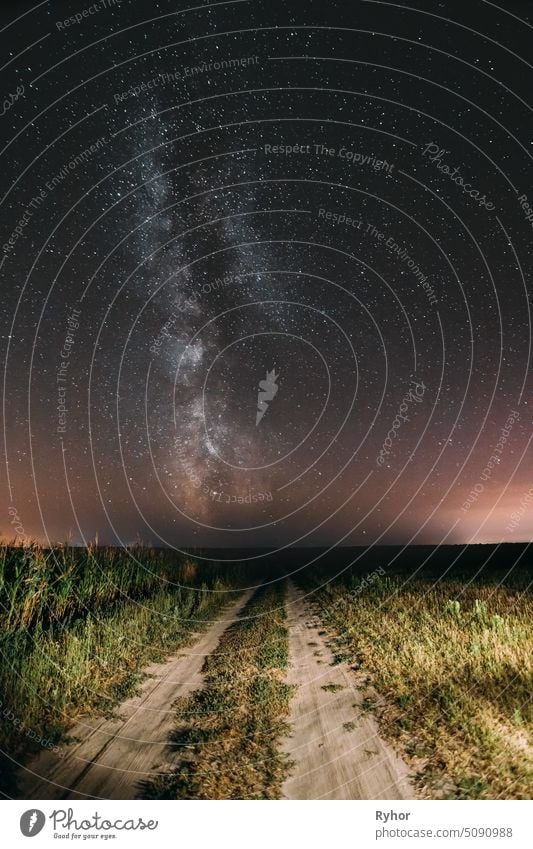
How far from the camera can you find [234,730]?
5.60 meters

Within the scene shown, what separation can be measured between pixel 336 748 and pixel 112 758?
2.47 m

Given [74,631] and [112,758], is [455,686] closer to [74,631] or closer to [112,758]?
[112,758]

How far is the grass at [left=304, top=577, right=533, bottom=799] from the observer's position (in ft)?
14.8

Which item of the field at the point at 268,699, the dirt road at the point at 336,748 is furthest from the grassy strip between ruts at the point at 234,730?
the dirt road at the point at 336,748

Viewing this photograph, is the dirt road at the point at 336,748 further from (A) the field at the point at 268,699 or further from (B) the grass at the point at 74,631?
A: (B) the grass at the point at 74,631

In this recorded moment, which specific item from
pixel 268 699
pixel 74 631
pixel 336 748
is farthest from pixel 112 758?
pixel 74 631

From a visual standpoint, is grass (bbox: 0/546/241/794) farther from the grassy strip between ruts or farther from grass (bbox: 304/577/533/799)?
grass (bbox: 304/577/533/799)

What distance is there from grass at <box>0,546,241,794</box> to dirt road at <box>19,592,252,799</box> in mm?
253

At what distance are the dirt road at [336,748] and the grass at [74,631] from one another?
274cm

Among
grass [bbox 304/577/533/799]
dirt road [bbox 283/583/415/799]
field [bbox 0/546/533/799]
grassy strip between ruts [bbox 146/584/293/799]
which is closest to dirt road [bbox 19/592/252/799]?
field [bbox 0/546/533/799]

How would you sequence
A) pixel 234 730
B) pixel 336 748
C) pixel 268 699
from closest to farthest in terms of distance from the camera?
pixel 336 748, pixel 234 730, pixel 268 699
